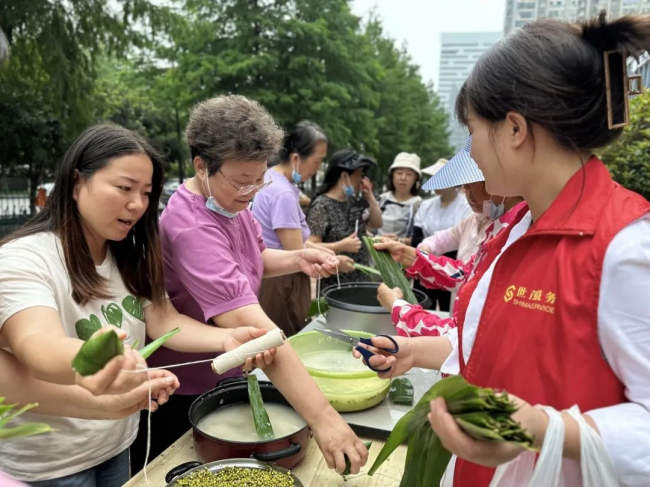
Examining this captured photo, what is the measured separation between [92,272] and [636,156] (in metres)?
6.83

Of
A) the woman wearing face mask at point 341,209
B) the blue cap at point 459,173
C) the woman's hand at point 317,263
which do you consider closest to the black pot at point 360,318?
the woman's hand at point 317,263

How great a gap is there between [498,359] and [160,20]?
9.89 m

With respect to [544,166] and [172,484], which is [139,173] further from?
[544,166]

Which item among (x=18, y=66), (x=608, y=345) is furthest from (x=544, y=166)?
(x=18, y=66)

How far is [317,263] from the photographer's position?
108 inches

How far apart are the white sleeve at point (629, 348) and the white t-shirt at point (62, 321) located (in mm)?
1434

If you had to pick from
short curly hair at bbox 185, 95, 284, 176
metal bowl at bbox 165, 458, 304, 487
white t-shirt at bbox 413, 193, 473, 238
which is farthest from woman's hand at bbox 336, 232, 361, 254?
metal bowl at bbox 165, 458, 304, 487

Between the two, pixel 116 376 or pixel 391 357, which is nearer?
pixel 116 376

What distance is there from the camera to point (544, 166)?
118cm

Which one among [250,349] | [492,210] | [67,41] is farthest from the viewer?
[67,41]

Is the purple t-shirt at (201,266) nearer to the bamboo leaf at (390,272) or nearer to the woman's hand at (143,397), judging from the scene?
the woman's hand at (143,397)

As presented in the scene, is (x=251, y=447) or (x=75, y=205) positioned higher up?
(x=75, y=205)

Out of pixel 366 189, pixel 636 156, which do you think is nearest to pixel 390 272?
pixel 366 189

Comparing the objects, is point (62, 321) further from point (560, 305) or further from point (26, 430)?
point (560, 305)
